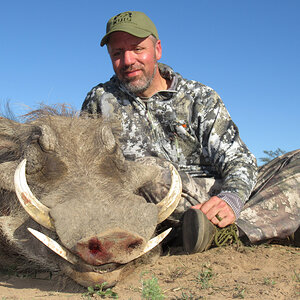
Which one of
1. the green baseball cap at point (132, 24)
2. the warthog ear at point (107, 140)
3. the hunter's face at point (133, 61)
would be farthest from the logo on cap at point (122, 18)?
the warthog ear at point (107, 140)

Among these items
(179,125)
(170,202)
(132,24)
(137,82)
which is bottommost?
(170,202)

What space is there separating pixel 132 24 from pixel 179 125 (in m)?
1.24

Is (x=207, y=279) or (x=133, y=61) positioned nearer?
(x=207, y=279)

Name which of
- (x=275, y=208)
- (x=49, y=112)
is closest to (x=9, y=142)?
(x=49, y=112)

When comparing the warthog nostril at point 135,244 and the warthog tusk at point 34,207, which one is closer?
the warthog nostril at point 135,244

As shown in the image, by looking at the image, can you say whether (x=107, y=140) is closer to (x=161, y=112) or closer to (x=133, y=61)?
(x=161, y=112)

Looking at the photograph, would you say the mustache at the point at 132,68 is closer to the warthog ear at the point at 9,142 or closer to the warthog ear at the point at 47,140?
the warthog ear at the point at 9,142

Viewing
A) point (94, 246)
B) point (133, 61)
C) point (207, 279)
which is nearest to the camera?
point (94, 246)

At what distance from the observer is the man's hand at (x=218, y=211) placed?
3.35 metres

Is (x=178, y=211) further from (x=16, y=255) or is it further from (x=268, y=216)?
(x=16, y=255)

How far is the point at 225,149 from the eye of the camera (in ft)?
13.7

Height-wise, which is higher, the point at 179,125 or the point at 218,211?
the point at 179,125

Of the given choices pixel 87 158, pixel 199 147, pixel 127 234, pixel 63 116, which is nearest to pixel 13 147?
pixel 63 116

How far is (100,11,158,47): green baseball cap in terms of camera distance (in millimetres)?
4461
